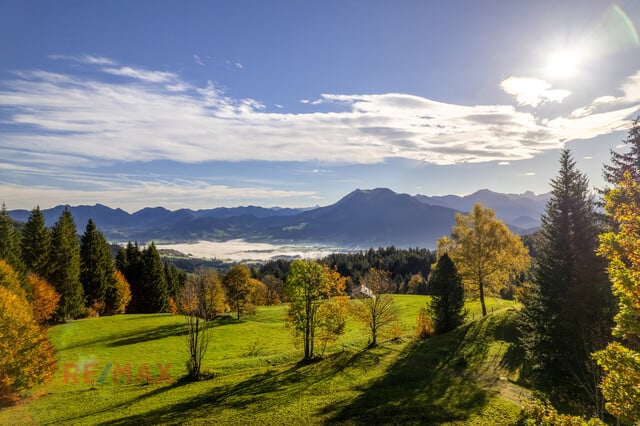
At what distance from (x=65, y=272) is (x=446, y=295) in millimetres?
64522

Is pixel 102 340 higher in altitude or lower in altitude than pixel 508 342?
lower

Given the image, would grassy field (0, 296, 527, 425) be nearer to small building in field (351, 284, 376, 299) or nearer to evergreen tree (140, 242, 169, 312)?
small building in field (351, 284, 376, 299)

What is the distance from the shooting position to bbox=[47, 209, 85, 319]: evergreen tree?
59.2 meters

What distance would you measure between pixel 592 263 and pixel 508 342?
1447cm

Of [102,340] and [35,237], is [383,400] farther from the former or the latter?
[35,237]

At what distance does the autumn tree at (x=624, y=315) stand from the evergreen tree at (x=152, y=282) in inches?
3516

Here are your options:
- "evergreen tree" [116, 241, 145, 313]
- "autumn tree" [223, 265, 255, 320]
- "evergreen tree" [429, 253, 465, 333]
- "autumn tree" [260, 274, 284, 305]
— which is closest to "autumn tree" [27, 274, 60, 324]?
"autumn tree" [223, 265, 255, 320]

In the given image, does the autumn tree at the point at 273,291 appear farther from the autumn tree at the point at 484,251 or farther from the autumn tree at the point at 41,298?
the autumn tree at the point at 484,251

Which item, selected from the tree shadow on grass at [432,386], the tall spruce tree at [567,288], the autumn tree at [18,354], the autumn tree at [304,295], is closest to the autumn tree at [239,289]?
the autumn tree at [304,295]

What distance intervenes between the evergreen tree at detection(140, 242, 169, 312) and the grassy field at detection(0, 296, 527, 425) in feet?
108

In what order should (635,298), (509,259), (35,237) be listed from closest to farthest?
(635,298), (509,259), (35,237)

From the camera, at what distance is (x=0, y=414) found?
25.3m

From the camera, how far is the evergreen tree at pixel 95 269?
69.1 metres

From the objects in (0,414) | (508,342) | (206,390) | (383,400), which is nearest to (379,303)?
(508,342)
